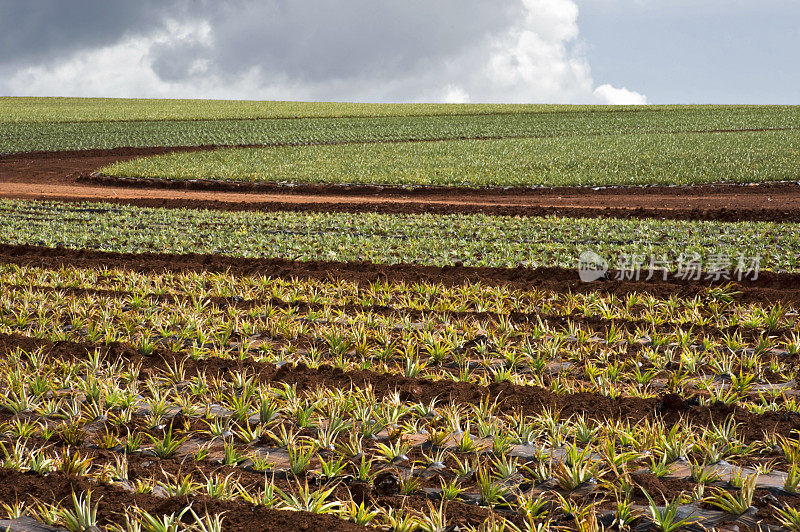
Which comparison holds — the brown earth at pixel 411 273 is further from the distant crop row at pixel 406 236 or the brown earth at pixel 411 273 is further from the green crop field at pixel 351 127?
the green crop field at pixel 351 127

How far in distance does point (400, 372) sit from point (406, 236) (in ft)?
29.6

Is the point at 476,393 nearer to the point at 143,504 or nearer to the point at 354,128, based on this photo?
the point at 143,504

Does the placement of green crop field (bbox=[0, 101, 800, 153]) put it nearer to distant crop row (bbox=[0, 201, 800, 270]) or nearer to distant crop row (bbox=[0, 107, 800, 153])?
distant crop row (bbox=[0, 107, 800, 153])

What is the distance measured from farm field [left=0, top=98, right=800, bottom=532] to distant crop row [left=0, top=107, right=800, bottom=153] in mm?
27785

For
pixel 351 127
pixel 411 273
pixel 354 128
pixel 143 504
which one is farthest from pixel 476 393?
pixel 351 127

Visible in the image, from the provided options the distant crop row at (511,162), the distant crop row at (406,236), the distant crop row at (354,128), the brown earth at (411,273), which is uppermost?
the distant crop row at (354,128)

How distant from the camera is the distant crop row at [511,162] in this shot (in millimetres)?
27750

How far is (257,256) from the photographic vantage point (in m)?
13.0

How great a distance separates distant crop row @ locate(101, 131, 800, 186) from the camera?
2775 centimetres

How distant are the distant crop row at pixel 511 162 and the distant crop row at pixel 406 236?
34.0ft

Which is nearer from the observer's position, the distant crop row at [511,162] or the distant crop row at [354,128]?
the distant crop row at [511,162]

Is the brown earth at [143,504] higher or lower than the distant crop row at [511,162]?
lower

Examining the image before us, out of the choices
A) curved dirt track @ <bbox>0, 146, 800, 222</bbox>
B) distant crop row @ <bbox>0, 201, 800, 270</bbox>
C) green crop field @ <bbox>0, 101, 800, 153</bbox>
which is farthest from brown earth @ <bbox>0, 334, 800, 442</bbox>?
green crop field @ <bbox>0, 101, 800, 153</bbox>

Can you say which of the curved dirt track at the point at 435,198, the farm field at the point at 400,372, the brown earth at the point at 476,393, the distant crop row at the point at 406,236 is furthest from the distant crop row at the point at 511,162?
the brown earth at the point at 476,393
